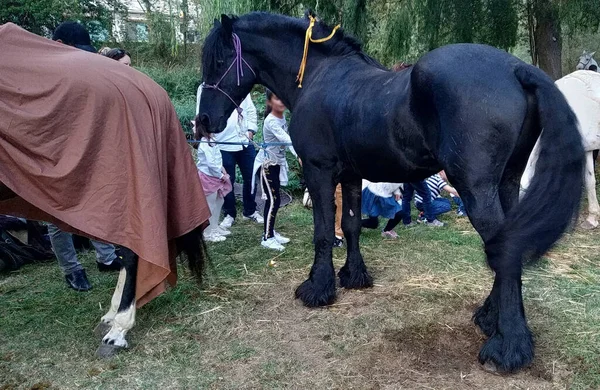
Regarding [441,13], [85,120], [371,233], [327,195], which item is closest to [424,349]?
[327,195]

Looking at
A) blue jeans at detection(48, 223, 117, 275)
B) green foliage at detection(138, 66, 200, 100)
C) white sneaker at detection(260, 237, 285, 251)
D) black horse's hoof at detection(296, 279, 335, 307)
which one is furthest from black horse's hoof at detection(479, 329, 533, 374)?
green foliage at detection(138, 66, 200, 100)

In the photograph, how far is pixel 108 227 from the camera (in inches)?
117

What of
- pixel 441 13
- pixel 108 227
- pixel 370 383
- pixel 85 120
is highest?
pixel 441 13

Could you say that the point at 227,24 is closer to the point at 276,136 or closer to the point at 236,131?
the point at 276,136

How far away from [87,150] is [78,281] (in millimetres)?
1670

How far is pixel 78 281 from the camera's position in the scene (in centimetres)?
421

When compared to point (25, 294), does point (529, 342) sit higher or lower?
higher

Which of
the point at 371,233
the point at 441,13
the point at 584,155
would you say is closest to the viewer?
the point at 584,155

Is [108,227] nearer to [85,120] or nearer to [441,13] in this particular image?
[85,120]

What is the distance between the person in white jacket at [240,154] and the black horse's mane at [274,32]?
193 centimetres

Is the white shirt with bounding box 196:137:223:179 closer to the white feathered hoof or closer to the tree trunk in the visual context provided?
the white feathered hoof

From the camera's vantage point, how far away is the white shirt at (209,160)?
5402 millimetres

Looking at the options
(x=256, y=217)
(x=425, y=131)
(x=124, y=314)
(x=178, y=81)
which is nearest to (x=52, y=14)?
(x=178, y=81)

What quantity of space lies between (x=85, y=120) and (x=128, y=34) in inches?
663
